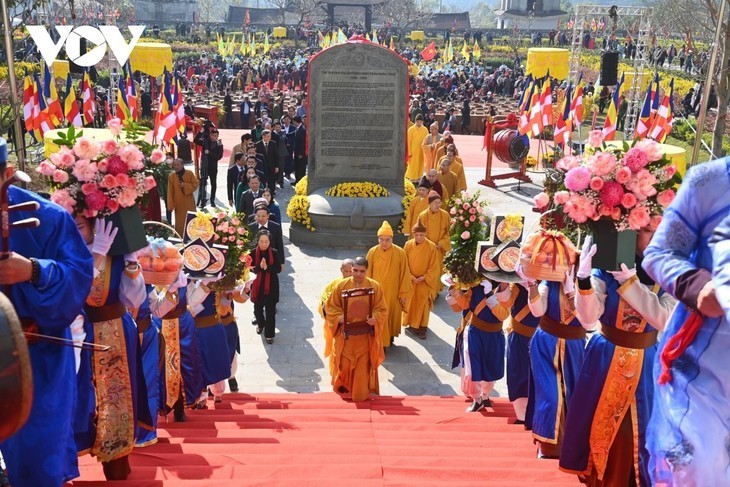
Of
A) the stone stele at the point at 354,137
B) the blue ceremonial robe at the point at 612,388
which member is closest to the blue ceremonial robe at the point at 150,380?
the blue ceremonial robe at the point at 612,388

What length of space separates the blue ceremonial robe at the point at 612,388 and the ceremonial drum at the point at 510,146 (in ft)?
45.2

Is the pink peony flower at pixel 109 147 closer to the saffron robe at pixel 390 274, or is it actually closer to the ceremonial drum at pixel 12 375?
the ceremonial drum at pixel 12 375

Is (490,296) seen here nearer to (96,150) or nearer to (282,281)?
(96,150)

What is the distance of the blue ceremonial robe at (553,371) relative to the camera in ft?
16.8

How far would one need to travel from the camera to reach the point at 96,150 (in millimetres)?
4434

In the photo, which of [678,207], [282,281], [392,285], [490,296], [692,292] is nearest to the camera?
[692,292]

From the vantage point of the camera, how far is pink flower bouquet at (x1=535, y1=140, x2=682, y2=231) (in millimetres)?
4191

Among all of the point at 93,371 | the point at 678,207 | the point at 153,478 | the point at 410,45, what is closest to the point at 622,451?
the point at 678,207

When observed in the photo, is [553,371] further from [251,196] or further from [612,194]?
[251,196]

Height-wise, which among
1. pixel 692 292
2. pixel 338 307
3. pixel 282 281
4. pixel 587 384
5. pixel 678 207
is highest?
pixel 678 207

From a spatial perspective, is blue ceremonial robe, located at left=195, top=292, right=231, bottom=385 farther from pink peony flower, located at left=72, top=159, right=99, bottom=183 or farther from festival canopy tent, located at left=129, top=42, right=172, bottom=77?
festival canopy tent, located at left=129, top=42, right=172, bottom=77

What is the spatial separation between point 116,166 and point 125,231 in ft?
1.17

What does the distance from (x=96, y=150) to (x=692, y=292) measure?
3.17m

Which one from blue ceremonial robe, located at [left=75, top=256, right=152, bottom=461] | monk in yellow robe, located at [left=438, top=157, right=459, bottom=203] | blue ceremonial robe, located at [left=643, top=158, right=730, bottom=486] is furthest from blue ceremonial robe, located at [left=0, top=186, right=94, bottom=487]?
monk in yellow robe, located at [left=438, top=157, right=459, bottom=203]
